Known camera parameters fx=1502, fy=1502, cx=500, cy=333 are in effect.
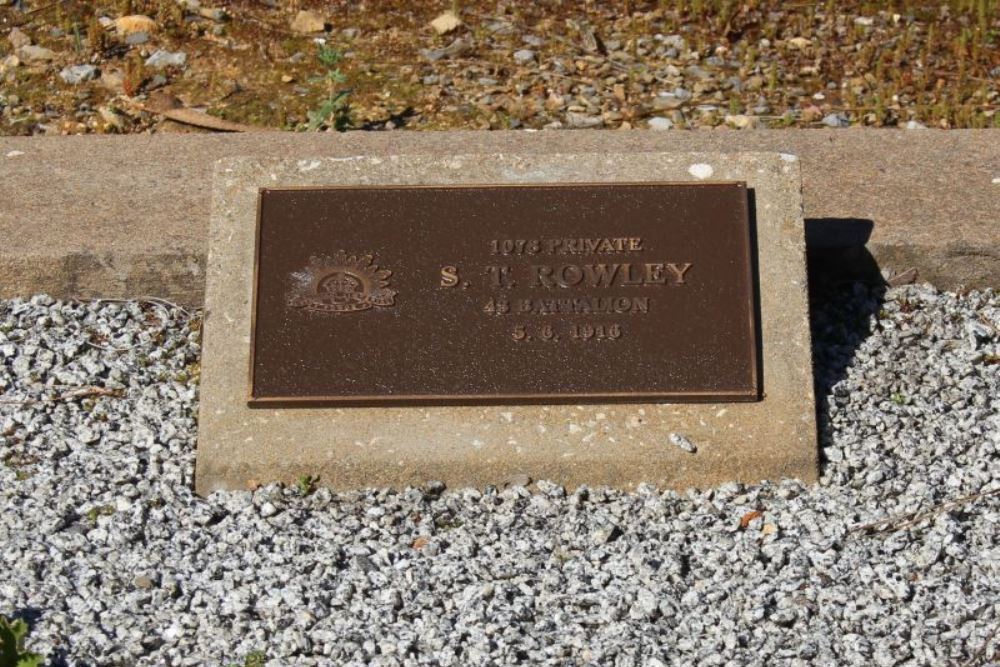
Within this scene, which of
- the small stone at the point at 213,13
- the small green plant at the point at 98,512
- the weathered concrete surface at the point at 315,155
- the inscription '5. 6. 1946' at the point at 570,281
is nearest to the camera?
the small green plant at the point at 98,512

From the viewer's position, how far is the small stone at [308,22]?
24.1ft

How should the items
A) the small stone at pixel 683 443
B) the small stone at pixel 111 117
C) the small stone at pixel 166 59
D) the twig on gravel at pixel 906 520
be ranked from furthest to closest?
1. the small stone at pixel 166 59
2. the small stone at pixel 111 117
3. the small stone at pixel 683 443
4. the twig on gravel at pixel 906 520

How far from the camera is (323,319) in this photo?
4.75 metres

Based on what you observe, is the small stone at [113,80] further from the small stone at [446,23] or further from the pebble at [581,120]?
the pebble at [581,120]

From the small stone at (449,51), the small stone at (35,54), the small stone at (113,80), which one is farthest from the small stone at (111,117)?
the small stone at (449,51)

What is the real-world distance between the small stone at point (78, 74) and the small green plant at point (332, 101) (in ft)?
3.49

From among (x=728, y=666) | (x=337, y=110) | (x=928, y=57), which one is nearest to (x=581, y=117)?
(x=337, y=110)

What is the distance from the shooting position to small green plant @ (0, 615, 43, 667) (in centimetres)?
362

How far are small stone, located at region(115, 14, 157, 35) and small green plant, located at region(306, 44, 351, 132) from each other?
928mm

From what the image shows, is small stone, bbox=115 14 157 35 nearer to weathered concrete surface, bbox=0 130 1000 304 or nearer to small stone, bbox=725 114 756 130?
weathered concrete surface, bbox=0 130 1000 304

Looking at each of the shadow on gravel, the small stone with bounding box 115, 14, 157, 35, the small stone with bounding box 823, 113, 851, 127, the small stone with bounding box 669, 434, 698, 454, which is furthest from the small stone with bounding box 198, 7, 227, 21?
the small stone with bounding box 669, 434, 698, 454

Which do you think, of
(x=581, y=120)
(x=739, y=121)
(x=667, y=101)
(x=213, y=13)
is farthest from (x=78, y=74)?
(x=739, y=121)

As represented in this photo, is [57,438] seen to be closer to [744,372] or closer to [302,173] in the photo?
Answer: [302,173]

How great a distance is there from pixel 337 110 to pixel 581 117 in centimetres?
109
